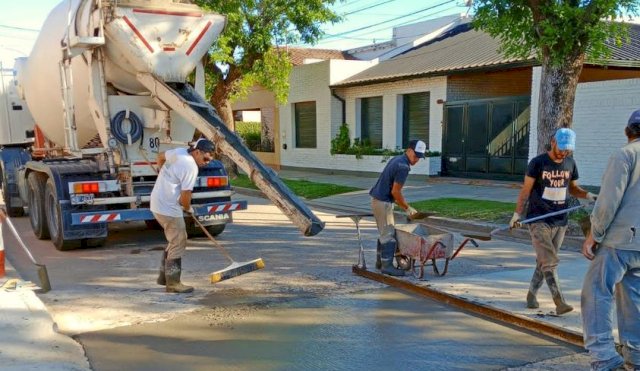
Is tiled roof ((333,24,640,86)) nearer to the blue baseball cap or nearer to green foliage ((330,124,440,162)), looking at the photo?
green foliage ((330,124,440,162))

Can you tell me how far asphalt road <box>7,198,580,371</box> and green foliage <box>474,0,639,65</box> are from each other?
3.73m

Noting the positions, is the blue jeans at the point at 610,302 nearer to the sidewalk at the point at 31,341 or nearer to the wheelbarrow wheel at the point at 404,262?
the wheelbarrow wheel at the point at 404,262

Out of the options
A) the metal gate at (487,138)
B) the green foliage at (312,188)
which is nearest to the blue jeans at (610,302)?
the green foliage at (312,188)

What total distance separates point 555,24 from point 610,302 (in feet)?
21.4

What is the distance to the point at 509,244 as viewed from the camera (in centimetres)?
915

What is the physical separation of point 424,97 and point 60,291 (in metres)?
15.1

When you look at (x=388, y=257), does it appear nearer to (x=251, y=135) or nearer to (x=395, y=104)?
(x=395, y=104)

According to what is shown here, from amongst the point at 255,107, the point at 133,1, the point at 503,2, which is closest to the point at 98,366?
the point at 133,1

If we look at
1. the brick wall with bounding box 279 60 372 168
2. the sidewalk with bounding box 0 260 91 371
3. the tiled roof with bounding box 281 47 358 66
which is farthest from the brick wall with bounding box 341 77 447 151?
the sidewalk with bounding box 0 260 91 371

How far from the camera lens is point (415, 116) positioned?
65.8 ft

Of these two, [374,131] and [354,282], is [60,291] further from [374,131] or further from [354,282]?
[374,131]

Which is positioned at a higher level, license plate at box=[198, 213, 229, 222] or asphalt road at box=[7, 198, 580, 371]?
license plate at box=[198, 213, 229, 222]

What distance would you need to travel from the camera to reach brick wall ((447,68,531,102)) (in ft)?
60.1

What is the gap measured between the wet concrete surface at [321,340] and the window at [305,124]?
751 inches
